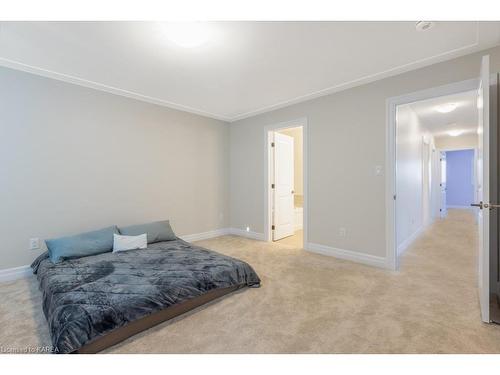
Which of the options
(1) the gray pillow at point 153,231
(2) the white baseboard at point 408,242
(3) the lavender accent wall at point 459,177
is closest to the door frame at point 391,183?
(2) the white baseboard at point 408,242

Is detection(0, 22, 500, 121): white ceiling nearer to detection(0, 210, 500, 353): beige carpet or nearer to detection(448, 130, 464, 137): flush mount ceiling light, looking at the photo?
detection(0, 210, 500, 353): beige carpet

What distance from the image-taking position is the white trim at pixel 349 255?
3034 millimetres

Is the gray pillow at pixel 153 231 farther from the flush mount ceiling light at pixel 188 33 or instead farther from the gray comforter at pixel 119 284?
the flush mount ceiling light at pixel 188 33

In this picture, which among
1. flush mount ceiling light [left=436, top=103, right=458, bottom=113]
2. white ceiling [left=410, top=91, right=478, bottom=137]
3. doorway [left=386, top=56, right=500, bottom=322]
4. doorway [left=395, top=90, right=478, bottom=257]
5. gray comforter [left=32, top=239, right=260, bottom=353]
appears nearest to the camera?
gray comforter [left=32, top=239, right=260, bottom=353]

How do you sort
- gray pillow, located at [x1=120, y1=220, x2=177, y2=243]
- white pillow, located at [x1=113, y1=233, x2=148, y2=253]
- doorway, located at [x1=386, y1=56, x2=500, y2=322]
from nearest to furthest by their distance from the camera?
doorway, located at [x1=386, y1=56, x2=500, y2=322] → white pillow, located at [x1=113, y1=233, x2=148, y2=253] → gray pillow, located at [x1=120, y1=220, x2=177, y2=243]

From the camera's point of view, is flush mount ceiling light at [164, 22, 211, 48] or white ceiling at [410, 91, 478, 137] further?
white ceiling at [410, 91, 478, 137]

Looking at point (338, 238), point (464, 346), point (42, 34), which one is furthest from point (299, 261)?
point (42, 34)

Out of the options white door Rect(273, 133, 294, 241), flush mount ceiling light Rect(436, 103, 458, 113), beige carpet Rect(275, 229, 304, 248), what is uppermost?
flush mount ceiling light Rect(436, 103, 458, 113)

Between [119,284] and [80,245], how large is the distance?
120 cm

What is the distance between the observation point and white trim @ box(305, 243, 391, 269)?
3.03 metres

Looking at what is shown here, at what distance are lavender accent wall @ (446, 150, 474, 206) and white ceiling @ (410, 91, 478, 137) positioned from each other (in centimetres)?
338

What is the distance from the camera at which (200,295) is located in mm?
2076

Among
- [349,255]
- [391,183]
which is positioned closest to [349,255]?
[349,255]

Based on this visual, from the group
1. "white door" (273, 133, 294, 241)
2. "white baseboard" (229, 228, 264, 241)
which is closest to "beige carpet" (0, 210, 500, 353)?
"white baseboard" (229, 228, 264, 241)
